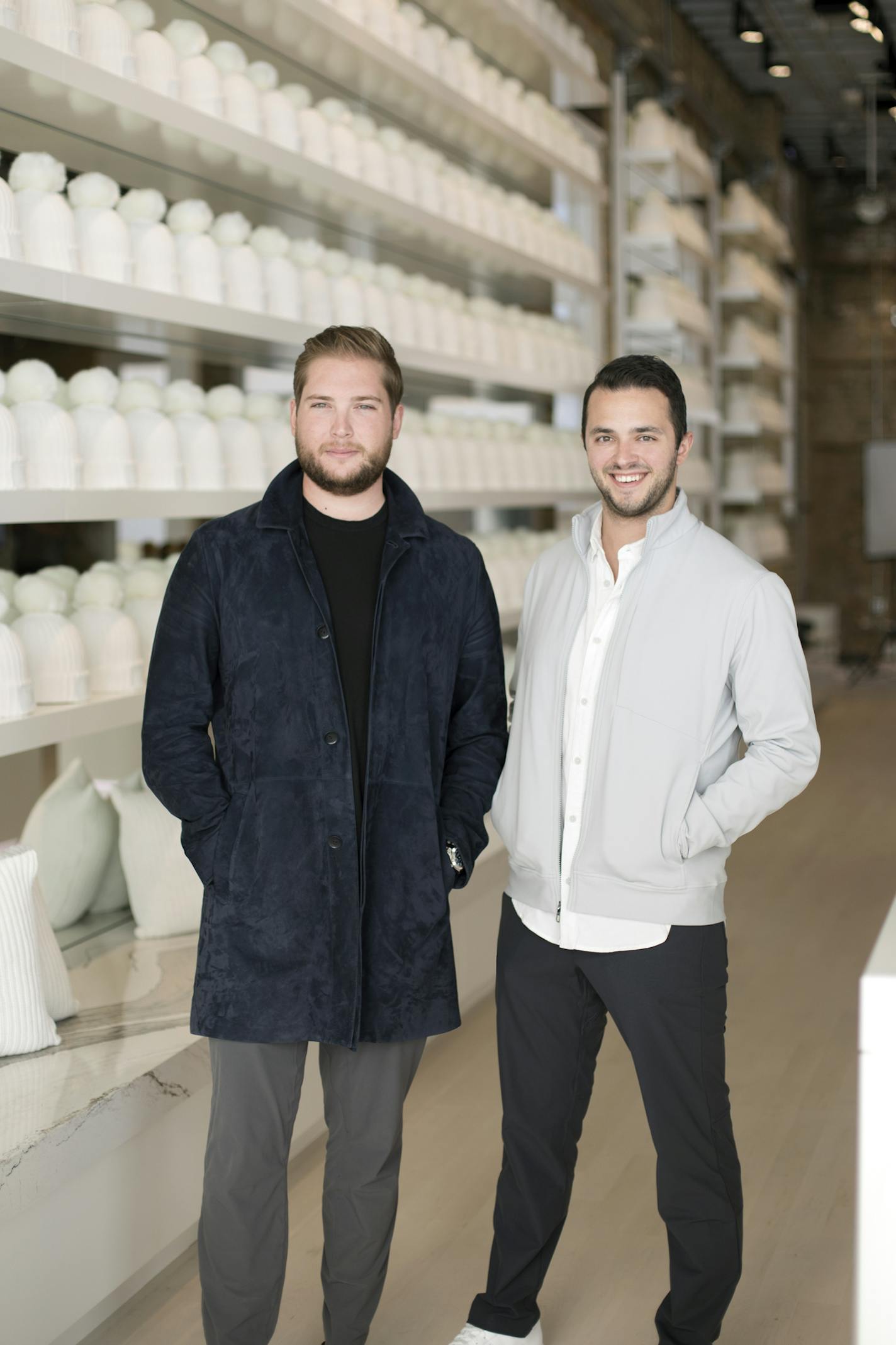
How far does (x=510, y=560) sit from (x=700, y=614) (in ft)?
10.4

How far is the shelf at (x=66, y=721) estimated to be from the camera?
9.53ft

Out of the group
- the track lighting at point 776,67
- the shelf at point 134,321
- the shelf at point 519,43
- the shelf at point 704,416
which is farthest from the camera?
the track lighting at point 776,67

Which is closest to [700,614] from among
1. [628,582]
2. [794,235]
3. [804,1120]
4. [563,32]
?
[628,582]

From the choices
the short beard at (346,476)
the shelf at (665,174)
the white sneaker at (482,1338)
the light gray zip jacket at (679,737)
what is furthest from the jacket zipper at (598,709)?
the shelf at (665,174)

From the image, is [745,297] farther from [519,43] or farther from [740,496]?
[519,43]

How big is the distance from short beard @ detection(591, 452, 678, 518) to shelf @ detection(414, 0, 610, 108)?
360 cm

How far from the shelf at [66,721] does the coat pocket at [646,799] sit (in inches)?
49.5

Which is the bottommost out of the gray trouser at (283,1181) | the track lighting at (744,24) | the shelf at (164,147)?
the gray trouser at (283,1181)

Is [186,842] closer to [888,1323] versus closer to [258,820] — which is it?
[258,820]

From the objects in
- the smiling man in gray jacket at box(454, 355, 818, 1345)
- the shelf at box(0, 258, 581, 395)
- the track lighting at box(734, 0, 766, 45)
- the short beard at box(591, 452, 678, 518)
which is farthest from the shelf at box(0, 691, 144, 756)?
the track lighting at box(734, 0, 766, 45)

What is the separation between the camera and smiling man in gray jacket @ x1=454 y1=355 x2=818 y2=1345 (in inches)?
88.7

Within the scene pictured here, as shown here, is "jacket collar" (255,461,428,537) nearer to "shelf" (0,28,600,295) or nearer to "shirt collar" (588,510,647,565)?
"shirt collar" (588,510,647,565)

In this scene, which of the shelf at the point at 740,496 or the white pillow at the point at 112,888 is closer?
the white pillow at the point at 112,888

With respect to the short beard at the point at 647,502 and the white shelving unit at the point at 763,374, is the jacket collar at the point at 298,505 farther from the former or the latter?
the white shelving unit at the point at 763,374
